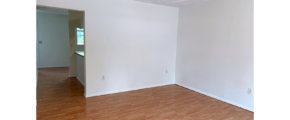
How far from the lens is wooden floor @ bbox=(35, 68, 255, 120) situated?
274 cm

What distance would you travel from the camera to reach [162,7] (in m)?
4.28

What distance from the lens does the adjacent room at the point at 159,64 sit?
2.97m

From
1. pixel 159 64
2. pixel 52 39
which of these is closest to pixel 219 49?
pixel 159 64

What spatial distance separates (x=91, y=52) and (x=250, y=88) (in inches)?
122

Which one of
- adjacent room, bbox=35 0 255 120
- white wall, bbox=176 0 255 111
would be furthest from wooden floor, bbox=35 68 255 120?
white wall, bbox=176 0 255 111

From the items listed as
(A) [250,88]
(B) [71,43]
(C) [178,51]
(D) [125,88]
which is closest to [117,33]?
(D) [125,88]

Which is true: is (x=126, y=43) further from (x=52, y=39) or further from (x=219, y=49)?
(x=52, y=39)

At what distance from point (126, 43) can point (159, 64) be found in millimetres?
1113

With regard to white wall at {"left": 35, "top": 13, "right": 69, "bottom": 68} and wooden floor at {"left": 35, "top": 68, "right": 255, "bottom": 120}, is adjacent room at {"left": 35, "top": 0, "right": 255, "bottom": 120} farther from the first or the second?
white wall at {"left": 35, "top": 13, "right": 69, "bottom": 68}

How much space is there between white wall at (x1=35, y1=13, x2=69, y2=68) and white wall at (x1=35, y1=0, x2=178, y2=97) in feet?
14.3

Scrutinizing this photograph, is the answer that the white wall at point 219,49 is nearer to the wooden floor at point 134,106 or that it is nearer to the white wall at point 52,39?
the wooden floor at point 134,106

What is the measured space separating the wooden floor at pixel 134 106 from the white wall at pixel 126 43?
1.15 ft
